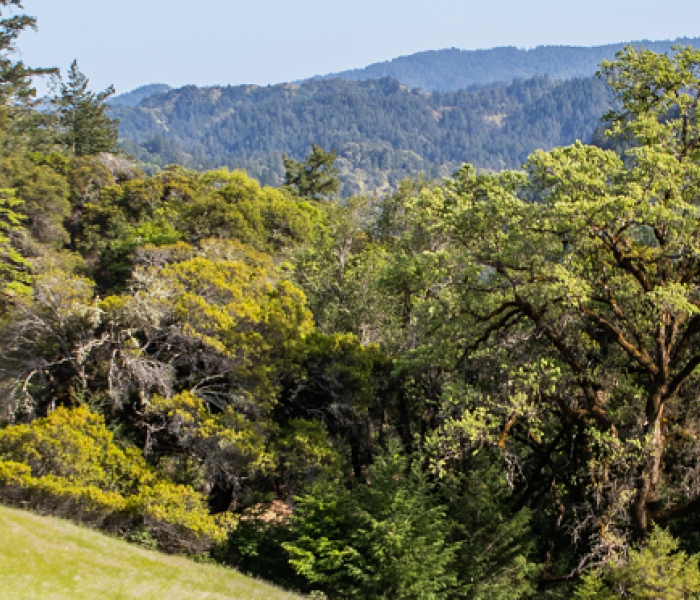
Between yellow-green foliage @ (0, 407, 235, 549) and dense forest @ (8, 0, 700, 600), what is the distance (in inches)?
2.8

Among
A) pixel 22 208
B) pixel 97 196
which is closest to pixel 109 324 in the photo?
pixel 22 208

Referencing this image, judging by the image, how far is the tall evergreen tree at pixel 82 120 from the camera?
237 feet

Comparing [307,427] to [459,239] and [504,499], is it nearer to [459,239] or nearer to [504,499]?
[504,499]

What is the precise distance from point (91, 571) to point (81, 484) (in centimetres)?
635

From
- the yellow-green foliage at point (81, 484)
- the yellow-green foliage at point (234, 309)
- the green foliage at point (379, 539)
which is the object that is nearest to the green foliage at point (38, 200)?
the yellow-green foliage at point (234, 309)

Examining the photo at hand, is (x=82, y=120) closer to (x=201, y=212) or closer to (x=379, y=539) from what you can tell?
(x=201, y=212)

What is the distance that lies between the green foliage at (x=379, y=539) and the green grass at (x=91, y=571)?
1436mm

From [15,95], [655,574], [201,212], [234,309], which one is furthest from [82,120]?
[655,574]

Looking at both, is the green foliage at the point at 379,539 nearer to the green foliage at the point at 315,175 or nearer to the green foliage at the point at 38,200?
the green foliage at the point at 38,200

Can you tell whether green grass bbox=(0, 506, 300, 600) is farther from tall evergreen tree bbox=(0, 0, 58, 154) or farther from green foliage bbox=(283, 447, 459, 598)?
tall evergreen tree bbox=(0, 0, 58, 154)

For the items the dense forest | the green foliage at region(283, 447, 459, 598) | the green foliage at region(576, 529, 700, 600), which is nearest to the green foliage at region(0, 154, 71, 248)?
the dense forest

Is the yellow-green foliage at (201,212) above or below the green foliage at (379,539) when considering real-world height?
above

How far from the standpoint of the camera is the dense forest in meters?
13.0

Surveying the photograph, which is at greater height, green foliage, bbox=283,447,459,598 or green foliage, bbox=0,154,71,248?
green foliage, bbox=0,154,71,248
